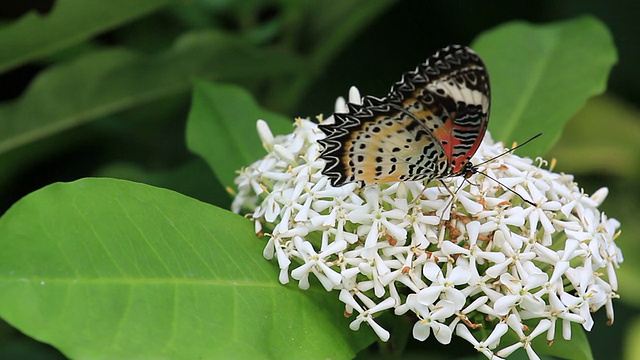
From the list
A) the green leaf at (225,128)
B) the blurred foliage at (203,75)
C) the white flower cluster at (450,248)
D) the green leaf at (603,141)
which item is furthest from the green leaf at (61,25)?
the green leaf at (603,141)

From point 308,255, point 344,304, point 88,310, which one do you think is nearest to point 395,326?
point 344,304

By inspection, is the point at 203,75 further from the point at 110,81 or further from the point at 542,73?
the point at 542,73

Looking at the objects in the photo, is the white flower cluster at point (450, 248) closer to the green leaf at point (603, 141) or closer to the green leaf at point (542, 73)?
the green leaf at point (542, 73)

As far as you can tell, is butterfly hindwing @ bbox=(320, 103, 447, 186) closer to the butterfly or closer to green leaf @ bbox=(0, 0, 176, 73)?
the butterfly

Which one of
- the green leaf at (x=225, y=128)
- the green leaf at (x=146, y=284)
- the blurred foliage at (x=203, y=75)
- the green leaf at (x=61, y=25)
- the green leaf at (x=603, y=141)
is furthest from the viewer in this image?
the green leaf at (x=603, y=141)

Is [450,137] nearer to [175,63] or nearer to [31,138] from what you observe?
[175,63]

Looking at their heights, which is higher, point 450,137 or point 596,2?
point 450,137
